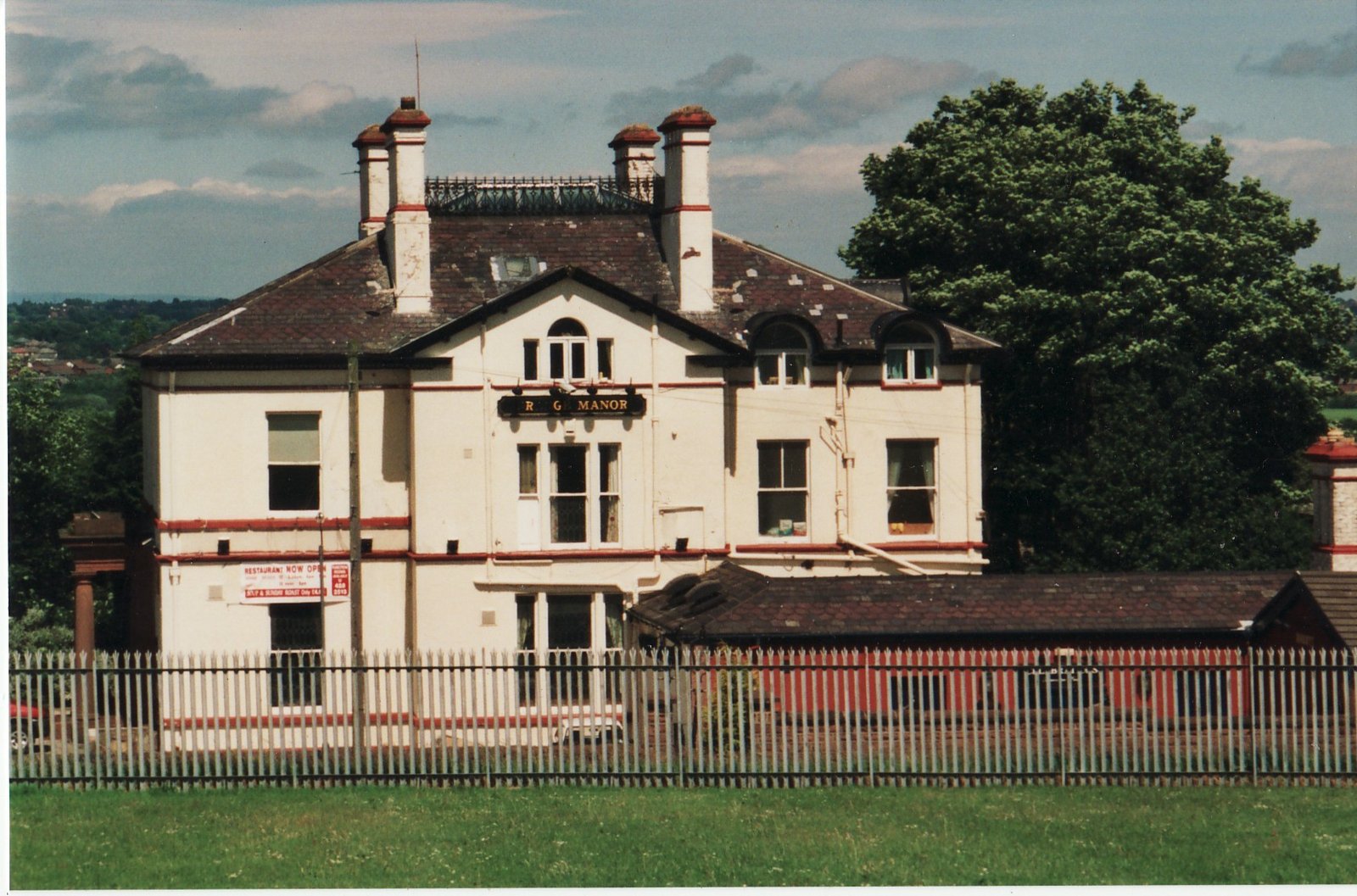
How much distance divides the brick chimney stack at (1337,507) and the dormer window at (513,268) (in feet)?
49.4

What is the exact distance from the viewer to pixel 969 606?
37438 millimetres

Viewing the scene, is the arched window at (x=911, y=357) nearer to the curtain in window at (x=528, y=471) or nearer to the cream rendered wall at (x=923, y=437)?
the cream rendered wall at (x=923, y=437)

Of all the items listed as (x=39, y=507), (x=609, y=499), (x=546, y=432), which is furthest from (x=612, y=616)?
(x=39, y=507)

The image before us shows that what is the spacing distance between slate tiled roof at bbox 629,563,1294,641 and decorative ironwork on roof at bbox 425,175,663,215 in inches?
373

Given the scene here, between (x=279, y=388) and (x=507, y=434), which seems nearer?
(x=507, y=434)

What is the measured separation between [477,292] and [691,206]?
4.43 metres

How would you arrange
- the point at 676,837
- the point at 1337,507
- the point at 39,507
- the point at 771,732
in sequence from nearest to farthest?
the point at 676,837 → the point at 771,732 → the point at 1337,507 → the point at 39,507

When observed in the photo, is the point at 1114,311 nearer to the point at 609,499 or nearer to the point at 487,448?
the point at 609,499

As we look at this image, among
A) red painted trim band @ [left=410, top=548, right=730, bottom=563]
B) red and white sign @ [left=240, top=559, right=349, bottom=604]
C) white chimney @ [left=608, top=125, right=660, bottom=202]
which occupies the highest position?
white chimney @ [left=608, top=125, right=660, bottom=202]

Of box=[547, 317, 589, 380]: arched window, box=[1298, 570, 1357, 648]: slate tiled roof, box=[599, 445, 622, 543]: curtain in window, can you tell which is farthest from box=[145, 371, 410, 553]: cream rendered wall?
box=[1298, 570, 1357, 648]: slate tiled roof

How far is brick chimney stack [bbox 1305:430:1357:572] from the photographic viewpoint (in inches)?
1476

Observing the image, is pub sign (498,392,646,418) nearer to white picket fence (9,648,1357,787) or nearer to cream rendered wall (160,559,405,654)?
cream rendered wall (160,559,405,654)

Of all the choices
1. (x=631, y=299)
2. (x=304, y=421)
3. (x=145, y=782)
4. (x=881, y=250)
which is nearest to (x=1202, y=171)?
(x=881, y=250)

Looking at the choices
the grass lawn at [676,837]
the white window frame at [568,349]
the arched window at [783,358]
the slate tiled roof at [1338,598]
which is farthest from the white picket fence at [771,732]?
the arched window at [783,358]
